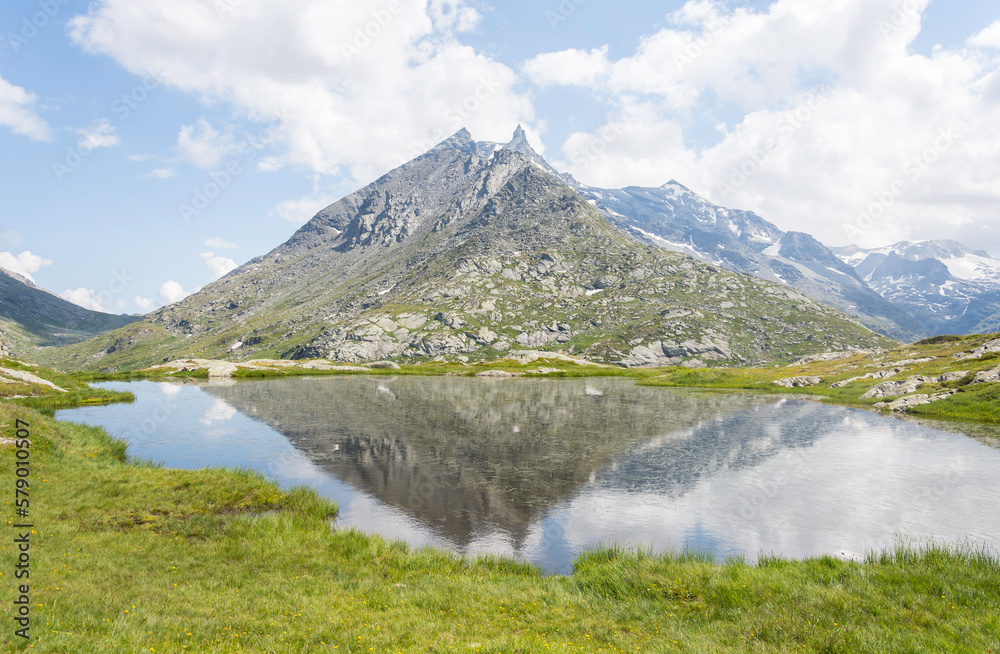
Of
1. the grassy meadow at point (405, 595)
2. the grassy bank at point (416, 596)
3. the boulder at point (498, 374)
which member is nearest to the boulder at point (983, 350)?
the grassy meadow at point (405, 595)

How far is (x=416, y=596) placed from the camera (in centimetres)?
1494

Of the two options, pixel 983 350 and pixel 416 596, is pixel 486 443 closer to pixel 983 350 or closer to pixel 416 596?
pixel 416 596

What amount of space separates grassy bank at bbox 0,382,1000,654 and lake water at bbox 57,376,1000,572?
154 inches

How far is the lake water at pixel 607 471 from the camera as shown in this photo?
931 inches

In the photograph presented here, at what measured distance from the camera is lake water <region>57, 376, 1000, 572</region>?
2364 centimetres

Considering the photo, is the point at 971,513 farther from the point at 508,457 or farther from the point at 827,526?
Result: the point at 508,457

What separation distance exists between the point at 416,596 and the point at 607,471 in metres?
23.6

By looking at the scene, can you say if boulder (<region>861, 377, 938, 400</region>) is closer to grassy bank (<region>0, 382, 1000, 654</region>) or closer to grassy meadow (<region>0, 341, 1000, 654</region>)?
grassy meadow (<region>0, 341, 1000, 654</region>)

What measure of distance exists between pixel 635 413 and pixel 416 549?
170ft

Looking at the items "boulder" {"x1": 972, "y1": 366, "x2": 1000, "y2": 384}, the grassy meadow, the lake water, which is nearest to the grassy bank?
the grassy meadow

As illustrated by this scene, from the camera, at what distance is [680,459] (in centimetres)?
3981

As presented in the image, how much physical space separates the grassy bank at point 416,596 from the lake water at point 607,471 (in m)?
3.91

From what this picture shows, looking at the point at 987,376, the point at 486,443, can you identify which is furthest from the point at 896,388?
the point at 486,443

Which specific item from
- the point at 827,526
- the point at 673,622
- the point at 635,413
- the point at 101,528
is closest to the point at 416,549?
the point at 673,622
